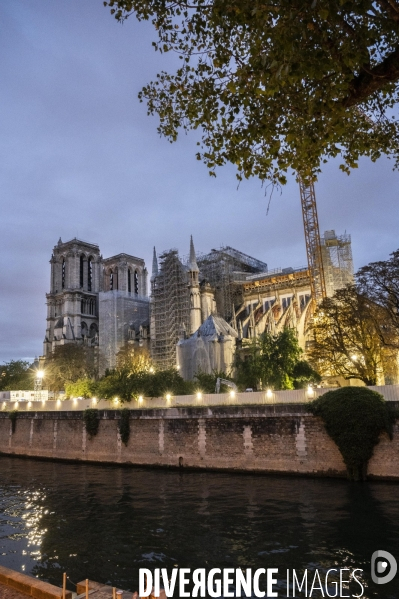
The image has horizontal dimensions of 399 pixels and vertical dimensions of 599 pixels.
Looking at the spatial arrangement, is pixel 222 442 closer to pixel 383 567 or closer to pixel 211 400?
pixel 211 400

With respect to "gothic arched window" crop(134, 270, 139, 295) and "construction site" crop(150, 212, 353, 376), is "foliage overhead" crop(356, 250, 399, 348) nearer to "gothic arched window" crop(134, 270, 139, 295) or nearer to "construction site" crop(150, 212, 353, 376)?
"construction site" crop(150, 212, 353, 376)

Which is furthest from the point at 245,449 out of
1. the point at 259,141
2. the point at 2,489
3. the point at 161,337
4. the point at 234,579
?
the point at 161,337

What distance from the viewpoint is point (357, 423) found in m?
18.0

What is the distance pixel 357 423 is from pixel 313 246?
115ft

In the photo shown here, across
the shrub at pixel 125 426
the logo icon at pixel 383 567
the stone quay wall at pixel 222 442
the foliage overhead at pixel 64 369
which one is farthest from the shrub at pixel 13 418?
the logo icon at pixel 383 567

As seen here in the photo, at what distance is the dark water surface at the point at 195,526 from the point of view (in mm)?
9922

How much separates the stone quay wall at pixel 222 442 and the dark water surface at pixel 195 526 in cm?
83

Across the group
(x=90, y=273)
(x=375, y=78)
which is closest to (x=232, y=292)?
(x=90, y=273)

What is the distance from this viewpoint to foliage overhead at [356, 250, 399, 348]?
977 inches

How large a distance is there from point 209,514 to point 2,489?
10.7 metres

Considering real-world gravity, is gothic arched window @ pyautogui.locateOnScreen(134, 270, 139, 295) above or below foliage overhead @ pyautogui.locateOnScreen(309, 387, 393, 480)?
above

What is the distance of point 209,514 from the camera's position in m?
13.9

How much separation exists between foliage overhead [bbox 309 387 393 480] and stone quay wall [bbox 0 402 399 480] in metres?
0.42

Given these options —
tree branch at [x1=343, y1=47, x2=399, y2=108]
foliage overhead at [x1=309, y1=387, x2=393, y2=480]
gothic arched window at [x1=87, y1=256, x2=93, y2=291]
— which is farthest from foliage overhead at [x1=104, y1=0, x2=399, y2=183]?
gothic arched window at [x1=87, y1=256, x2=93, y2=291]
